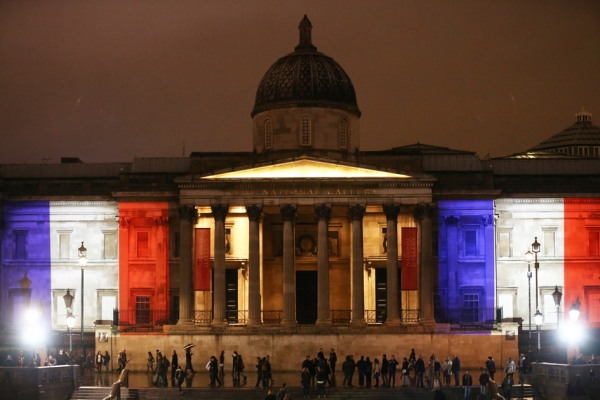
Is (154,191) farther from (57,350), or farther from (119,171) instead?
(57,350)

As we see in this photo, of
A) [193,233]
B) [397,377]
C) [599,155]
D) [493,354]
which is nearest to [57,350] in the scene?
[193,233]

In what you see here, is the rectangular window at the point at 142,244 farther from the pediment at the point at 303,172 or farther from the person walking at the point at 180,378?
the person walking at the point at 180,378

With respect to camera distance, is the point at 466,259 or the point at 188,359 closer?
the point at 188,359

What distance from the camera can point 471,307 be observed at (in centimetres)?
8656

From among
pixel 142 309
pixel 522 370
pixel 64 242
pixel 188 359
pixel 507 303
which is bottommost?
pixel 522 370

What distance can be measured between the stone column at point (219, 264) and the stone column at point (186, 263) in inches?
53.8

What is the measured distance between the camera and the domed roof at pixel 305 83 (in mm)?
86688

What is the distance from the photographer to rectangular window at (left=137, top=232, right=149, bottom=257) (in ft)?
287

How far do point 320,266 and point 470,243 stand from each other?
10544 millimetres

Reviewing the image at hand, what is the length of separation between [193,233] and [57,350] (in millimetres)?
11540

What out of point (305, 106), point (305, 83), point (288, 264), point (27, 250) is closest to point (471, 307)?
point (288, 264)

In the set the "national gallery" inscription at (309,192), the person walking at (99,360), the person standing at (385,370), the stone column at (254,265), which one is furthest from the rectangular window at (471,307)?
the person walking at (99,360)

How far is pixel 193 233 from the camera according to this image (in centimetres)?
8344

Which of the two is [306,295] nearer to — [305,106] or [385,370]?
[305,106]
